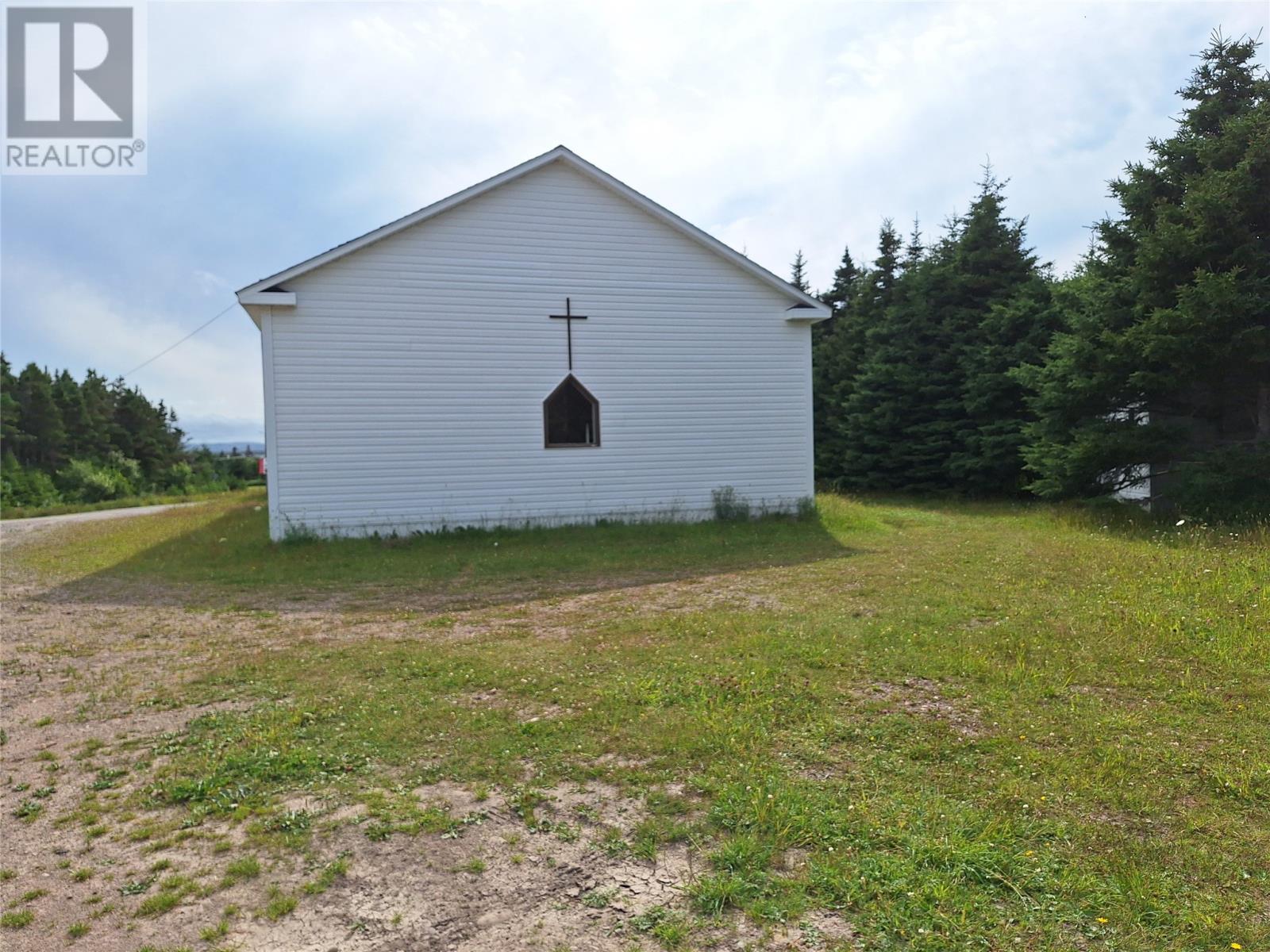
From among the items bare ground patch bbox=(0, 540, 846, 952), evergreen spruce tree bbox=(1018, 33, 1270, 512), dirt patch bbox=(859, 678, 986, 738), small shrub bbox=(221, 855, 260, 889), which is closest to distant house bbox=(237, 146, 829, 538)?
evergreen spruce tree bbox=(1018, 33, 1270, 512)

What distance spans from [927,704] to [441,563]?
309 inches

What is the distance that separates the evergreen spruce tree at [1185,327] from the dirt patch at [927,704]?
958 cm

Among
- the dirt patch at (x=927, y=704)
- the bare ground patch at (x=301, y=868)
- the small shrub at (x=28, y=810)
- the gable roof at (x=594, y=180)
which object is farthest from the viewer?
the gable roof at (x=594, y=180)

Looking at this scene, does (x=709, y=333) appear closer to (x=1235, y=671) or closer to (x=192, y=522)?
(x=1235, y=671)

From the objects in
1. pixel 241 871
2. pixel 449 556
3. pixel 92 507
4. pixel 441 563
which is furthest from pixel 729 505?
pixel 92 507

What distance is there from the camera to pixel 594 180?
14.3m

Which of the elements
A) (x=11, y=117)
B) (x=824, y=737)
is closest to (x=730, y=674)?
(x=824, y=737)

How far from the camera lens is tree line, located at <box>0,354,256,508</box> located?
3609cm

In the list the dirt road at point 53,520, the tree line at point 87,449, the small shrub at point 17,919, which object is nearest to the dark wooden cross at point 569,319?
the small shrub at point 17,919

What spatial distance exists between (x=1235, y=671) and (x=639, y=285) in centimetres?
1136

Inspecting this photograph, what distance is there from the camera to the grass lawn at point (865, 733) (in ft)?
9.59

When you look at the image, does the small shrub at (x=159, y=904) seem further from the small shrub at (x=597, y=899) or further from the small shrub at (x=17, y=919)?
the small shrub at (x=597, y=899)

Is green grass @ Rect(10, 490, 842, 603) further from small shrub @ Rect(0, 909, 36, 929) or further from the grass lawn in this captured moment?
small shrub @ Rect(0, 909, 36, 929)

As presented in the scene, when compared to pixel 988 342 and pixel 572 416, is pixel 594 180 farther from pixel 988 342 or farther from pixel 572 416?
pixel 988 342
